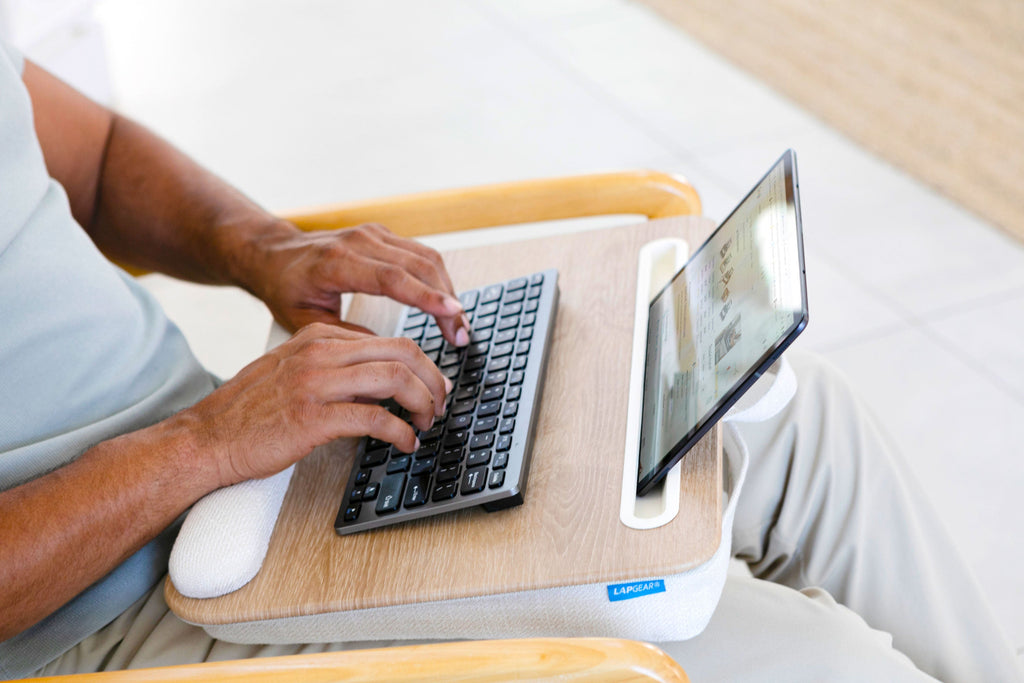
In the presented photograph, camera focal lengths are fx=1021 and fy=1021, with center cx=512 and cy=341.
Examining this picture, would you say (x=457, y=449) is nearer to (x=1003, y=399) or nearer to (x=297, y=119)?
(x=1003, y=399)

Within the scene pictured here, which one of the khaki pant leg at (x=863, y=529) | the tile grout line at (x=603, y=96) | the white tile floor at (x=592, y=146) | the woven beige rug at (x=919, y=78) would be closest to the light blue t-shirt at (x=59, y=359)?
the khaki pant leg at (x=863, y=529)

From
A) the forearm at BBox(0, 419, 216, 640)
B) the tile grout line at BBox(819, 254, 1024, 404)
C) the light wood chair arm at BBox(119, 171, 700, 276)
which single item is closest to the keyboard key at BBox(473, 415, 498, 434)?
the forearm at BBox(0, 419, 216, 640)

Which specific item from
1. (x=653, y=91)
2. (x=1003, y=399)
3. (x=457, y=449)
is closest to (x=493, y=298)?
(x=457, y=449)

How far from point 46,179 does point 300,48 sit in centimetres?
249

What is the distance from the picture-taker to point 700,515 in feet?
2.24

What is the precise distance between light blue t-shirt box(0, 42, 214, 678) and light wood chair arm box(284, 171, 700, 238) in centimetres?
27

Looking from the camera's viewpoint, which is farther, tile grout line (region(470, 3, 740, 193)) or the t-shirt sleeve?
tile grout line (region(470, 3, 740, 193))

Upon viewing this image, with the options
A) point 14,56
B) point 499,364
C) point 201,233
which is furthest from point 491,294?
point 14,56

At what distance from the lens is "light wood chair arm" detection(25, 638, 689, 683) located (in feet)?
2.01

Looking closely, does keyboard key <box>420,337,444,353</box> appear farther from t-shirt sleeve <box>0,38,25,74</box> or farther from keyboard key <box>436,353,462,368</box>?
t-shirt sleeve <box>0,38,25,74</box>

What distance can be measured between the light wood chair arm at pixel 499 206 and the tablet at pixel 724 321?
0.23 metres

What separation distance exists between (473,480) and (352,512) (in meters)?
0.10

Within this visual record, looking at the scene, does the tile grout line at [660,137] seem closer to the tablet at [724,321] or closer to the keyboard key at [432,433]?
the tablet at [724,321]

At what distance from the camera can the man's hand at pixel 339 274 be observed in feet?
2.98
